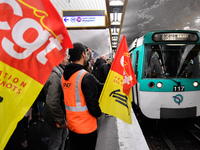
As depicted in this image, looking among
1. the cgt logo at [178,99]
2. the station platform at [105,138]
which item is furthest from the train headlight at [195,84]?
the station platform at [105,138]

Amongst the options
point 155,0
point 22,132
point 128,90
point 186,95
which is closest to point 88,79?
point 128,90

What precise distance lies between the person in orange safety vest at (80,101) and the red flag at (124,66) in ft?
2.95

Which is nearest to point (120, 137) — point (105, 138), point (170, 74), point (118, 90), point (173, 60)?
point (105, 138)

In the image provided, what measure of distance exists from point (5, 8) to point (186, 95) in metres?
4.41

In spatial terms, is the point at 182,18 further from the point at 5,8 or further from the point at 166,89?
the point at 5,8

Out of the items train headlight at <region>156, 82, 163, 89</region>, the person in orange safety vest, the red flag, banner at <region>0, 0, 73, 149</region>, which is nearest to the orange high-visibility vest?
the person in orange safety vest

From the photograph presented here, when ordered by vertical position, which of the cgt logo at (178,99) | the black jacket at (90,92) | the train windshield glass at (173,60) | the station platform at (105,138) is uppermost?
the train windshield glass at (173,60)

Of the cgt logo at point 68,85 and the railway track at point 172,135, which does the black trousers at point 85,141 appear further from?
the railway track at point 172,135

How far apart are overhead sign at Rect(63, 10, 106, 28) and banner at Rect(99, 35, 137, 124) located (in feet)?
12.0

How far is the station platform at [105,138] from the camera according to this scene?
297 cm

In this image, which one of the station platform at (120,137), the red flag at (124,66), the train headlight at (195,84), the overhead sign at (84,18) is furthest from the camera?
the overhead sign at (84,18)

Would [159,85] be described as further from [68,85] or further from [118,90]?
[68,85]

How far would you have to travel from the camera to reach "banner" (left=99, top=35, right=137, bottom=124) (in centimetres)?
257

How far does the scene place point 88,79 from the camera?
1817 millimetres
